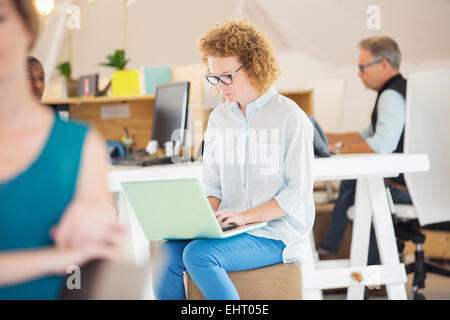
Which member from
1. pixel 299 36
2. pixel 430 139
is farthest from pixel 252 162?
pixel 299 36

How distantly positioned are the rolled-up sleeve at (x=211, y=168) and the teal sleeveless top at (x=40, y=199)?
803 millimetres

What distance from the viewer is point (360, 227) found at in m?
2.00

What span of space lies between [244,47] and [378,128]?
43.5 inches

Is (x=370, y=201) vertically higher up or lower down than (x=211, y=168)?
lower down

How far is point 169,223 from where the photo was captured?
1119 millimetres

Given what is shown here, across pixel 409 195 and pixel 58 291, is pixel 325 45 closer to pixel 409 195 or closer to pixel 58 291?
pixel 409 195

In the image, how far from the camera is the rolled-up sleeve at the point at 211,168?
4.62ft

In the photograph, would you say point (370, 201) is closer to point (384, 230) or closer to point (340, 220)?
point (384, 230)

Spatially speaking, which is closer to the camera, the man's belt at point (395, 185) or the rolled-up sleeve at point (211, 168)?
the rolled-up sleeve at point (211, 168)

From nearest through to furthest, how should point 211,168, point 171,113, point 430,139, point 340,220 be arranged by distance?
point 211,168
point 430,139
point 171,113
point 340,220

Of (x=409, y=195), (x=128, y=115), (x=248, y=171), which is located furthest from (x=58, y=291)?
(x=128, y=115)

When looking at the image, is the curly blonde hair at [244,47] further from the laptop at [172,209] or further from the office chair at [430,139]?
the office chair at [430,139]

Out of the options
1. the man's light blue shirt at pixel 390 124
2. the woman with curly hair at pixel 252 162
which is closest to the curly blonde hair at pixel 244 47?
the woman with curly hair at pixel 252 162
